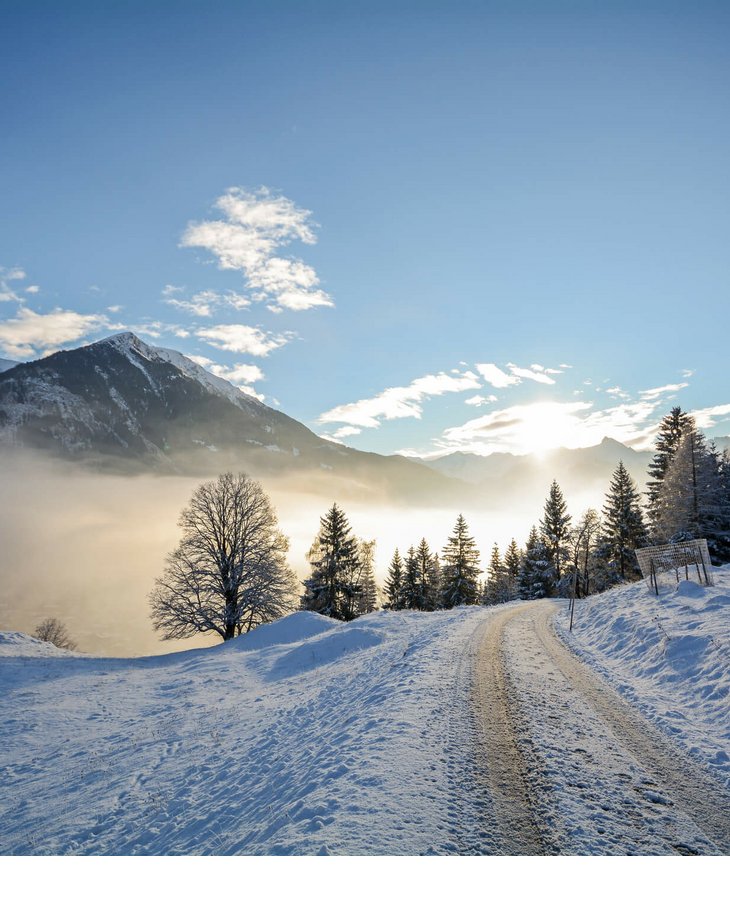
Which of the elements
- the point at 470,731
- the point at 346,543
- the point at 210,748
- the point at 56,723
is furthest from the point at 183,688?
the point at 346,543

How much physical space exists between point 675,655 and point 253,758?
12.0 m

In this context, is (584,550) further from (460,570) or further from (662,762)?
(662,762)

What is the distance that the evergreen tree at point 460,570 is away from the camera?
52.5m

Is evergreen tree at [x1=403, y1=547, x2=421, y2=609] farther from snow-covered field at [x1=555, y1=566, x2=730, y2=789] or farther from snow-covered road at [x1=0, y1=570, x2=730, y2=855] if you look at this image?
snow-covered road at [x1=0, y1=570, x2=730, y2=855]

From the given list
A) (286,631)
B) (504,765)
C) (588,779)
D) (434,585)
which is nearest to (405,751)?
(504,765)

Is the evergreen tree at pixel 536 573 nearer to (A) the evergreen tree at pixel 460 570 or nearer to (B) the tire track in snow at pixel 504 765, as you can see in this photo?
(A) the evergreen tree at pixel 460 570

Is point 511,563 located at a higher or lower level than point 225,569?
lower

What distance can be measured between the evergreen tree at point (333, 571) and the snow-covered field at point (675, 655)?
22.9m

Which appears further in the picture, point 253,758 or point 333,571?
point 333,571

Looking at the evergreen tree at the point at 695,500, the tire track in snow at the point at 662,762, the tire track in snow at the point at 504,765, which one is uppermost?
the evergreen tree at the point at 695,500

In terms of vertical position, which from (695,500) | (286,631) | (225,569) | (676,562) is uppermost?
(695,500)

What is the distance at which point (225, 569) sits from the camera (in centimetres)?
3050

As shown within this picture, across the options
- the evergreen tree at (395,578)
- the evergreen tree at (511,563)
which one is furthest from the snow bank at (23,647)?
the evergreen tree at (511,563)
